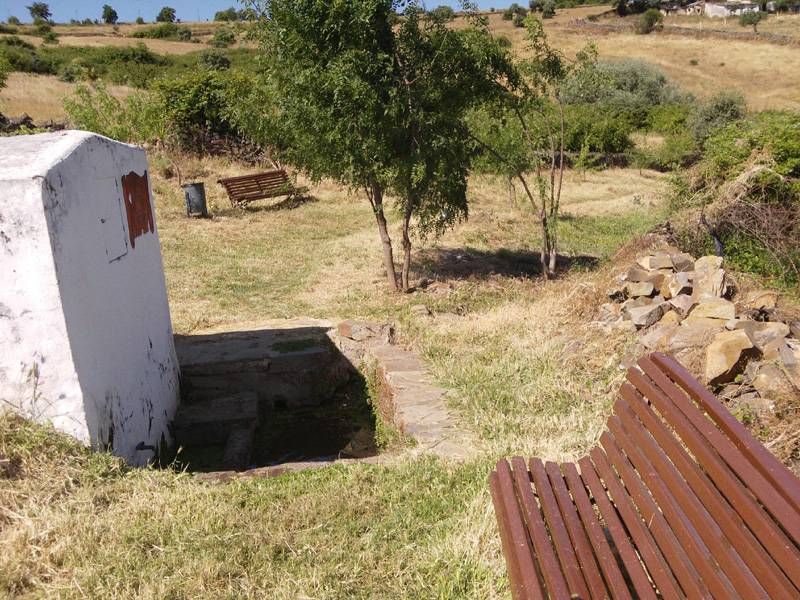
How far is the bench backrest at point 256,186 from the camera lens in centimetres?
1698

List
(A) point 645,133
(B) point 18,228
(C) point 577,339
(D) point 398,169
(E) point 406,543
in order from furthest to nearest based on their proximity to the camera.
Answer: (A) point 645,133 < (D) point 398,169 < (C) point 577,339 < (B) point 18,228 < (E) point 406,543

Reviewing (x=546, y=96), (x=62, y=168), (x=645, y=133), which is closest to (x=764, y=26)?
(x=645, y=133)

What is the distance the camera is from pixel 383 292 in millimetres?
9789

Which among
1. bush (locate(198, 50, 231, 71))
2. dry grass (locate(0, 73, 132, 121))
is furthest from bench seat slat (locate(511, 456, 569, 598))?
bush (locate(198, 50, 231, 71))

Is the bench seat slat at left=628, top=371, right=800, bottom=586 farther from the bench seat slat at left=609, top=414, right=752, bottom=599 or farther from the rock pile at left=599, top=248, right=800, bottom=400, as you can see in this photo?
the rock pile at left=599, top=248, right=800, bottom=400

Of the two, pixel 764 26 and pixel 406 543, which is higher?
pixel 764 26

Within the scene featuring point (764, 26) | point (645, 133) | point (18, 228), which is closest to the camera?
point (18, 228)

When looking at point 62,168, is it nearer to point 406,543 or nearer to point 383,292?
point 406,543

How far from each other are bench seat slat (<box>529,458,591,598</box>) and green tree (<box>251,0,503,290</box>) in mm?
6333

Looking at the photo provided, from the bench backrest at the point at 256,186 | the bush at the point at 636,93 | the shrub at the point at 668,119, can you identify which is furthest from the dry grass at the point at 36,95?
the shrub at the point at 668,119

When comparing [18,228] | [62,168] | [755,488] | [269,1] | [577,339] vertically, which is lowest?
[577,339]

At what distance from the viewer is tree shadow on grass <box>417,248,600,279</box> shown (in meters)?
11.1

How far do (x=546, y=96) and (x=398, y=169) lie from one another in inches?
129

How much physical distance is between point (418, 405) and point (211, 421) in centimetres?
198
